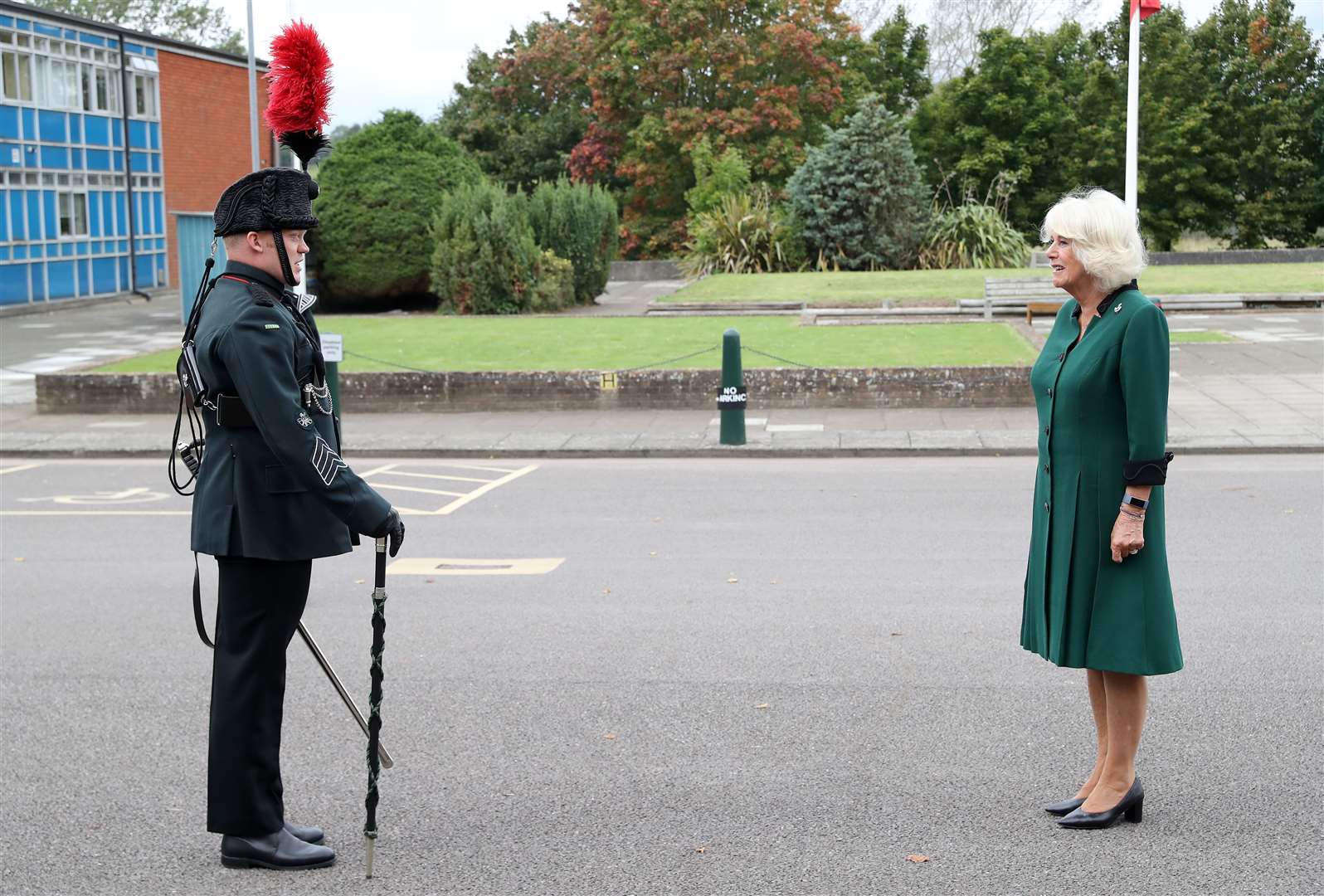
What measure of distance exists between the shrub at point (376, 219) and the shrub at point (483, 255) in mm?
1360

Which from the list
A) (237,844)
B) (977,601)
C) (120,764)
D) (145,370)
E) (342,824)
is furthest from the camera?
(145,370)

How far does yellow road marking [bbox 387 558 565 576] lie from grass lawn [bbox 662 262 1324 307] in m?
16.7

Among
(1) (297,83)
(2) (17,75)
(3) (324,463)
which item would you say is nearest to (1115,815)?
(3) (324,463)

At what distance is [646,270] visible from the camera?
36.8m

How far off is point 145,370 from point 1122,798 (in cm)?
1608

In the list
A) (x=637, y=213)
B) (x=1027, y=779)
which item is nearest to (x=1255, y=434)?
(x=1027, y=779)

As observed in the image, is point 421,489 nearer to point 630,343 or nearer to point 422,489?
point 422,489

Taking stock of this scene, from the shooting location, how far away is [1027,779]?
5.03 metres

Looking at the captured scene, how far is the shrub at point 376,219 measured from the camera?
27.3 metres

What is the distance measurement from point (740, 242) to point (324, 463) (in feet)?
98.1

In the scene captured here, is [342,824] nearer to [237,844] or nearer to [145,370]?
[237,844]

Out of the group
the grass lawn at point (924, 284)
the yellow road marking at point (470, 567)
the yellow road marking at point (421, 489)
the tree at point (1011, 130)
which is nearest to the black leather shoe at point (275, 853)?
the yellow road marking at point (470, 567)

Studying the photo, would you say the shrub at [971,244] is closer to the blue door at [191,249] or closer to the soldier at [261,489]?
the blue door at [191,249]

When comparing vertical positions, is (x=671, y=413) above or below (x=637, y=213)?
below
